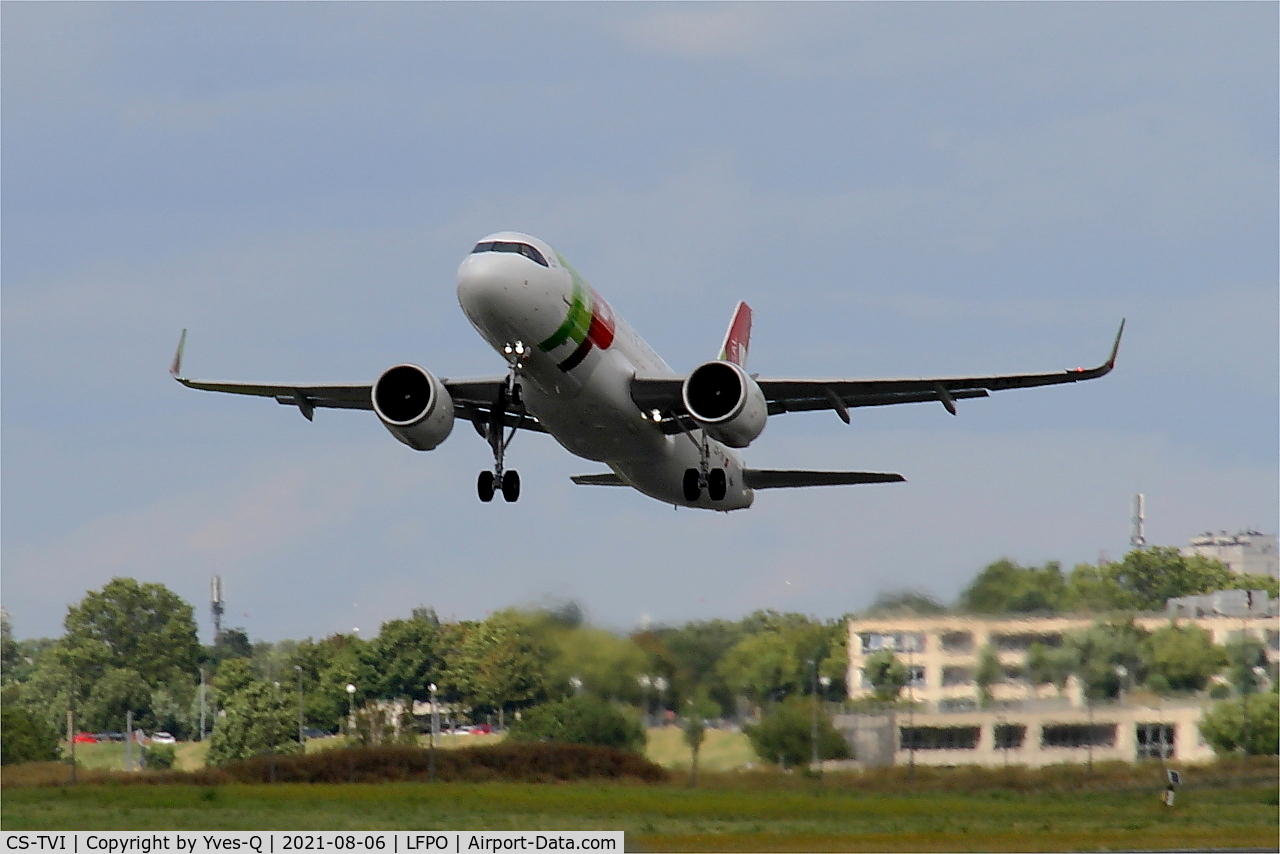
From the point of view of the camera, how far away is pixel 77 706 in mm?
57469

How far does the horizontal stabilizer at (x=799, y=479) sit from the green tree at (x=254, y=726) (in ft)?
40.1

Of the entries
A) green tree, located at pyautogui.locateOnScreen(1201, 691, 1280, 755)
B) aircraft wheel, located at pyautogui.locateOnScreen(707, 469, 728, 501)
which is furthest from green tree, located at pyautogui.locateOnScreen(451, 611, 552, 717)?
green tree, located at pyautogui.locateOnScreen(1201, 691, 1280, 755)

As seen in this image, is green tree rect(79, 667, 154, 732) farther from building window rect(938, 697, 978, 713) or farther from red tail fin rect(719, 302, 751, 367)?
building window rect(938, 697, 978, 713)

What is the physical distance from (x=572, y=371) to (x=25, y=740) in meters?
22.9

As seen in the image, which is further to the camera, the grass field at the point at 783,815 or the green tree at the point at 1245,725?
the green tree at the point at 1245,725

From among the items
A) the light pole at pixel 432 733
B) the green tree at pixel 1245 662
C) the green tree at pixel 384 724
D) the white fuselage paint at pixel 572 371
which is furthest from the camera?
the green tree at pixel 384 724

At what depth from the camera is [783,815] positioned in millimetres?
34719

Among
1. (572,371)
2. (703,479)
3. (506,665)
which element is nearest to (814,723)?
(703,479)

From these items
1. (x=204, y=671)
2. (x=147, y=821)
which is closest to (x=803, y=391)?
(x=147, y=821)

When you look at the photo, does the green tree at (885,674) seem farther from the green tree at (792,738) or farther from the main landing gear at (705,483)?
the main landing gear at (705,483)

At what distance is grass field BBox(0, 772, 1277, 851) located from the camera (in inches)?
1284

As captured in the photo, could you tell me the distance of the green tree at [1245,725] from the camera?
36750mm

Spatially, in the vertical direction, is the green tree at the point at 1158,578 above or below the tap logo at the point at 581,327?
below

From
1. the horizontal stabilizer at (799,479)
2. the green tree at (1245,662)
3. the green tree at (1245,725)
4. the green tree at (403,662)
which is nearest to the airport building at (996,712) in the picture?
the green tree at (1245,725)
